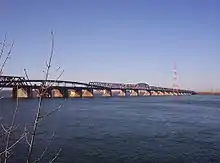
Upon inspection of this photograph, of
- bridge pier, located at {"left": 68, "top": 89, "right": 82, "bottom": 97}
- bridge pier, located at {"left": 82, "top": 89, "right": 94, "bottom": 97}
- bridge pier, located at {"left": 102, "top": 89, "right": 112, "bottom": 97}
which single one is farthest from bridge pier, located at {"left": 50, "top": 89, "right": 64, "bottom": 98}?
bridge pier, located at {"left": 102, "top": 89, "right": 112, "bottom": 97}

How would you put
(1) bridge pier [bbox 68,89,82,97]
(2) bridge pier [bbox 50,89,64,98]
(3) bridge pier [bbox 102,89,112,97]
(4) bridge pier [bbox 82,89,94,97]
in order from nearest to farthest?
(2) bridge pier [bbox 50,89,64,98]
(1) bridge pier [bbox 68,89,82,97]
(4) bridge pier [bbox 82,89,94,97]
(3) bridge pier [bbox 102,89,112,97]

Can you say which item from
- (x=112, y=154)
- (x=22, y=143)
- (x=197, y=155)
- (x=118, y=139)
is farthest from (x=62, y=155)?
(x=197, y=155)

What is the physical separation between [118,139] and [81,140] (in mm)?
3092

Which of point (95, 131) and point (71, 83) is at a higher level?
point (71, 83)

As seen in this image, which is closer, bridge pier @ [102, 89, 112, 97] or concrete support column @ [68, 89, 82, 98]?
concrete support column @ [68, 89, 82, 98]

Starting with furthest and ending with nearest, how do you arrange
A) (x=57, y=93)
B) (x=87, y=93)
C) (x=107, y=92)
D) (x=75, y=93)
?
(x=107, y=92)
(x=87, y=93)
(x=75, y=93)
(x=57, y=93)

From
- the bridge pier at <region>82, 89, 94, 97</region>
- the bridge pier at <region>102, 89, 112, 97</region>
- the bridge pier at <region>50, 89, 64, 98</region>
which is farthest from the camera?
the bridge pier at <region>102, 89, 112, 97</region>

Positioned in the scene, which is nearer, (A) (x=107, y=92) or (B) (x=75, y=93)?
(B) (x=75, y=93)

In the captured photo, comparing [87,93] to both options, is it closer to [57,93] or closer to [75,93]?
[75,93]

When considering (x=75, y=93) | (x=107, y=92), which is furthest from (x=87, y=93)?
(x=107, y=92)

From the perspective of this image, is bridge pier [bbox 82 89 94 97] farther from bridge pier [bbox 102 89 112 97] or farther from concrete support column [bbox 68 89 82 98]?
bridge pier [bbox 102 89 112 97]

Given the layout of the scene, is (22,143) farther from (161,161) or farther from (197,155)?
(197,155)

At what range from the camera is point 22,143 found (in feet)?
78.3

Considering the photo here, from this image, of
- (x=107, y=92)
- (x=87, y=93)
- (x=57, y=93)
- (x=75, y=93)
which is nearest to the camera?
(x=57, y=93)
